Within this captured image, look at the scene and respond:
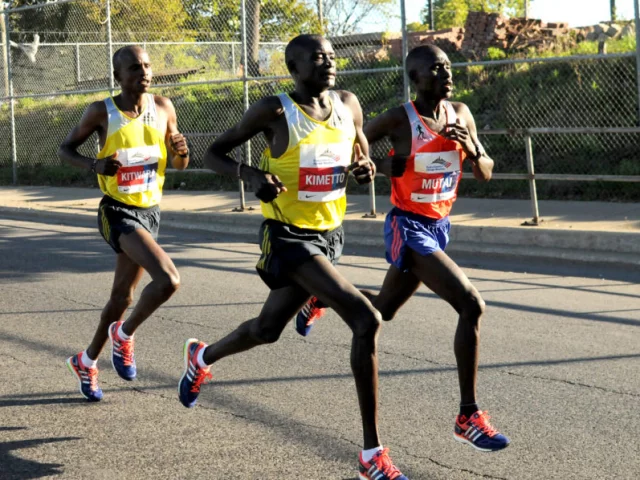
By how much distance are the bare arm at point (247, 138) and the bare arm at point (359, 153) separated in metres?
0.36

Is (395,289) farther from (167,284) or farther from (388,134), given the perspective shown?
(167,284)

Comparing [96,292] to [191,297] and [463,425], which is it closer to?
[191,297]

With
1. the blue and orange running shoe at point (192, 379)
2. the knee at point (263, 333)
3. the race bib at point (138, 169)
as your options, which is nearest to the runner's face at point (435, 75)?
the knee at point (263, 333)

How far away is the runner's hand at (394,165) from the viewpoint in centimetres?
530

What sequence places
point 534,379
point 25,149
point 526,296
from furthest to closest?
point 25,149 → point 526,296 → point 534,379

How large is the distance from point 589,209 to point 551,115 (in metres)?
3.98

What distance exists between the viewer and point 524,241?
459 inches

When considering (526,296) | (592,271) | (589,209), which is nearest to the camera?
(526,296)

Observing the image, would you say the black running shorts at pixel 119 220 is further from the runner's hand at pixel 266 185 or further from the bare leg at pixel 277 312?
the runner's hand at pixel 266 185

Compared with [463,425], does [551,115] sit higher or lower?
higher

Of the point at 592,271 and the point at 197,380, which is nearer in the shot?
the point at 197,380

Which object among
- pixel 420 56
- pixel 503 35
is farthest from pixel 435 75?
pixel 503 35

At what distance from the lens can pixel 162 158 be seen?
20.0ft

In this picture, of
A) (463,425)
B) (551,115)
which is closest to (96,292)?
(463,425)
